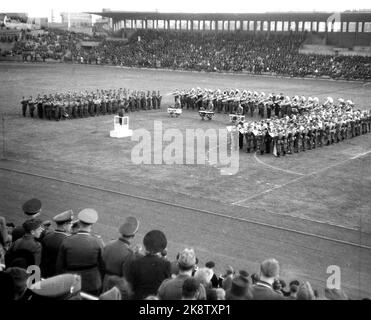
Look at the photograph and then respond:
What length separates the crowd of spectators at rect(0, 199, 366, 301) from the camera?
4551mm

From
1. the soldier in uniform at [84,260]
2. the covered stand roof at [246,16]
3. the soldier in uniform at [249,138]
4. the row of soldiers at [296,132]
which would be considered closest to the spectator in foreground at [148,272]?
the soldier in uniform at [84,260]

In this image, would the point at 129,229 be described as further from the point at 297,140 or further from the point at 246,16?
the point at 246,16

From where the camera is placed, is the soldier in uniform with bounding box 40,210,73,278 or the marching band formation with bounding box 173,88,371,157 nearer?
the soldier in uniform with bounding box 40,210,73,278

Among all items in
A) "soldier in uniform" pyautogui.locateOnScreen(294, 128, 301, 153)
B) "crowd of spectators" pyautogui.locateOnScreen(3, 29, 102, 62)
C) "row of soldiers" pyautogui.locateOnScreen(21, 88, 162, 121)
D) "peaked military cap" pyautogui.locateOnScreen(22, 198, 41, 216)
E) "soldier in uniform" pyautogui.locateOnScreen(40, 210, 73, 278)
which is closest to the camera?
"soldier in uniform" pyautogui.locateOnScreen(40, 210, 73, 278)

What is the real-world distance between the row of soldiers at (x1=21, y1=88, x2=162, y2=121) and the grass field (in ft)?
3.98

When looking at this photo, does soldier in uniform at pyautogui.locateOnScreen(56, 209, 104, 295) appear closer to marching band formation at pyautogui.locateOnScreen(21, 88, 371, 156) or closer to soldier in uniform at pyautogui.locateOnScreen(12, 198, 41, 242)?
soldier in uniform at pyautogui.locateOnScreen(12, 198, 41, 242)

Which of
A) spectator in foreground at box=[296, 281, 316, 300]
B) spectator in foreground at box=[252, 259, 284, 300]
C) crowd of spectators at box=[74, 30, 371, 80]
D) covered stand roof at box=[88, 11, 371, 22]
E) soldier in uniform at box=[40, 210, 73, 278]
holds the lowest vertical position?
soldier in uniform at box=[40, 210, 73, 278]

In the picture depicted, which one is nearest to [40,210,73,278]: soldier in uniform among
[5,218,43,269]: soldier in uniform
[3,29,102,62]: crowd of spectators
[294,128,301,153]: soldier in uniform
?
[5,218,43,269]: soldier in uniform

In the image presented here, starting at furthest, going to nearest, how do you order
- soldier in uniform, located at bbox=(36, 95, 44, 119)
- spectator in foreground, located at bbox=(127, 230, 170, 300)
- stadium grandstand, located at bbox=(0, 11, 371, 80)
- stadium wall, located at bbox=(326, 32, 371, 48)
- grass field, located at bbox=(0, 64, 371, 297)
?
stadium wall, located at bbox=(326, 32, 371, 48), stadium grandstand, located at bbox=(0, 11, 371, 80), soldier in uniform, located at bbox=(36, 95, 44, 119), grass field, located at bbox=(0, 64, 371, 297), spectator in foreground, located at bbox=(127, 230, 170, 300)

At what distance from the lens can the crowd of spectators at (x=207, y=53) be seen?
184 feet

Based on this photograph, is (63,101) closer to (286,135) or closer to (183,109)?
(183,109)

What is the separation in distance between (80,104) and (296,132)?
529 inches

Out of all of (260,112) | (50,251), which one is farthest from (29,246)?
(260,112)

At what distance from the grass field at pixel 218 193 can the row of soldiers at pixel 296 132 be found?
533 mm
